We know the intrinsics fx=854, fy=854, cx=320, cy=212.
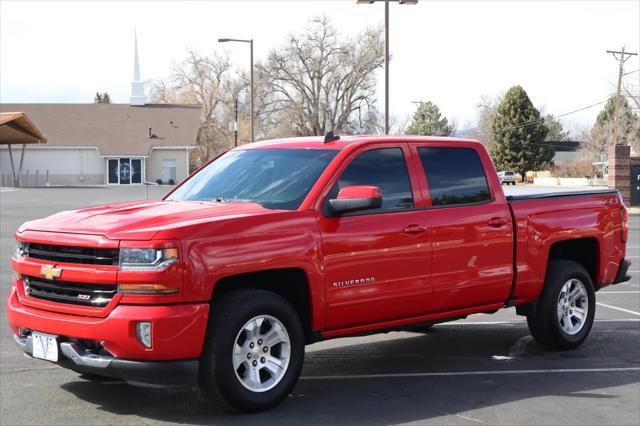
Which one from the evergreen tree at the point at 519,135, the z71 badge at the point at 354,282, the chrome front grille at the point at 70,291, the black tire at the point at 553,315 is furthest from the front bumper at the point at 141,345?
the evergreen tree at the point at 519,135

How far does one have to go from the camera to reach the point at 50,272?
6012 millimetres

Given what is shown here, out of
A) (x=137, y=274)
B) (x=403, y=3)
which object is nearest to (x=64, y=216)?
(x=137, y=274)

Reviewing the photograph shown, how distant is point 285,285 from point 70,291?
5.21 ft

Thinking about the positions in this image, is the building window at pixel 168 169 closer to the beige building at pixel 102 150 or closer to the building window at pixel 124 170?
the beige building at pixel 102 150

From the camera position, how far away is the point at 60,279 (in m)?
5.95

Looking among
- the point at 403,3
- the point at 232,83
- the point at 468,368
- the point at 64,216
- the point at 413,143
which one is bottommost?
the point at 468,368

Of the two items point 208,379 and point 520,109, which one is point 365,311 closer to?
point 208,379

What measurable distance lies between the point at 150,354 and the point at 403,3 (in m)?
19.9

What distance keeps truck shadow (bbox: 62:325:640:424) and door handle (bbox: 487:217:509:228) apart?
1287mm

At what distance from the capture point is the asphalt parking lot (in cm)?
609

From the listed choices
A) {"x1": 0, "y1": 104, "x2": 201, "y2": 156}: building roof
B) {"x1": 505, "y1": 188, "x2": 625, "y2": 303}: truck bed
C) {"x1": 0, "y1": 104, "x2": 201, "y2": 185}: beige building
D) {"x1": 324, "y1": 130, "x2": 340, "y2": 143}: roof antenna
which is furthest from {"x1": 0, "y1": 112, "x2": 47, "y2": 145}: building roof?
{"x1": 324, "y1": 130, "x2": 340, "y2": 143}: roof antenna

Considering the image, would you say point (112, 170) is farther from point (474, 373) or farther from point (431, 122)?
point (474, 373)

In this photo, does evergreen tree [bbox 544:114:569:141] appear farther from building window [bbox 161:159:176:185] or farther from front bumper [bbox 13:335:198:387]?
front bumper [bbox 13:335:198:387]

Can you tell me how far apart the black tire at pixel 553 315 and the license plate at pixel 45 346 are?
14.9ft
